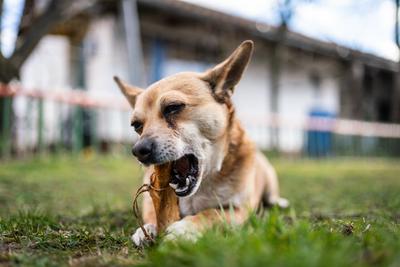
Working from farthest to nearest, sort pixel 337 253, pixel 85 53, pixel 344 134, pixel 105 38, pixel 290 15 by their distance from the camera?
1. pixel 344 134
2. pixel 85 53
3. pixel 105 38
4. pixel 290 15
5. pixel 337 253

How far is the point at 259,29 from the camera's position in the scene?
16.4 m

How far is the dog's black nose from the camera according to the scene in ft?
9.81

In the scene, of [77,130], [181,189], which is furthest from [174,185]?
[77,130]

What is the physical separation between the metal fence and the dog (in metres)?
6.85

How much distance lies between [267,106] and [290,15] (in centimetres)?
875

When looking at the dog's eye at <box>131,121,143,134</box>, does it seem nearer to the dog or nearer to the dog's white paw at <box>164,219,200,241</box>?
the dog

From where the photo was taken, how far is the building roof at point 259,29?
549 inches

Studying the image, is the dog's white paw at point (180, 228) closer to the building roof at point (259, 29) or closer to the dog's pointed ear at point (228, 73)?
the dog's pointed ear at point (228, 73)

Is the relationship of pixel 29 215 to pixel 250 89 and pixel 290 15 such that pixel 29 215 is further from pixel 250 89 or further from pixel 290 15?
pixel 250 89

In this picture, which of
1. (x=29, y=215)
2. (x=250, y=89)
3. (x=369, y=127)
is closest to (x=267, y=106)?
(x=250, y=89)

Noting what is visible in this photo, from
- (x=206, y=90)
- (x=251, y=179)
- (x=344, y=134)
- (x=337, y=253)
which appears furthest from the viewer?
(x=344, y=134)

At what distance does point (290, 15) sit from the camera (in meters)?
10.9

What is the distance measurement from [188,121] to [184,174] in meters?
0.36

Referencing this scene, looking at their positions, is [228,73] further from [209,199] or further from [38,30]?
[38,30]
